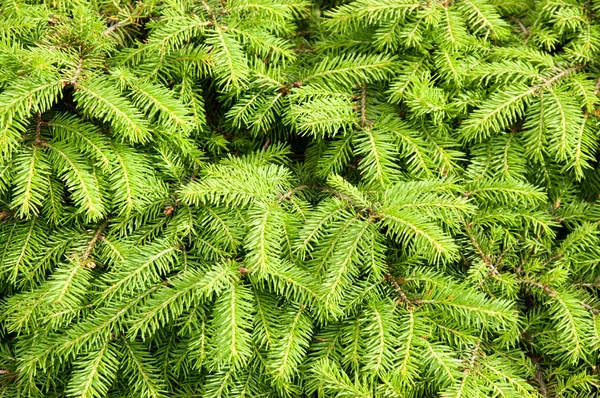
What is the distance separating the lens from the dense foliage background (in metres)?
1.16

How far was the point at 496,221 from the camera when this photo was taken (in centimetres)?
130

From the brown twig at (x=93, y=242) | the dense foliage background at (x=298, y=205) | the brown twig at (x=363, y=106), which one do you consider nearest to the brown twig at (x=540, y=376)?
the dense foliage background at (x=298, y=205)

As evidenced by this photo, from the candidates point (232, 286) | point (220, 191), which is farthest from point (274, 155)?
point (232, 286)

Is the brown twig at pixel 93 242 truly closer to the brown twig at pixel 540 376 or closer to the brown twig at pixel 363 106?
the brown twig at pixel 363 106

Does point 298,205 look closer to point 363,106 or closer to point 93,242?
point 363,106

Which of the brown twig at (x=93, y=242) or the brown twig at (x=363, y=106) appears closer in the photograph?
the brown twig at (x=93, y=242)

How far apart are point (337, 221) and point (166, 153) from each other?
426mm

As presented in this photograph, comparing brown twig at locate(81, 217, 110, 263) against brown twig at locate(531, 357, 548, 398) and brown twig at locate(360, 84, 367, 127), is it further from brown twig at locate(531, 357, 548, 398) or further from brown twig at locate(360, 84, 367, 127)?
brown twig at locate(531, 357, 548, 398)

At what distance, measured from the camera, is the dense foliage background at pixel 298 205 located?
3.81 ft

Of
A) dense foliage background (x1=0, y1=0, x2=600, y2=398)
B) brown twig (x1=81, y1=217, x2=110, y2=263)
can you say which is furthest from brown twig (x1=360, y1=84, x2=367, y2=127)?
brown twig (x1=81, y1=217, x2=110, y2=263)

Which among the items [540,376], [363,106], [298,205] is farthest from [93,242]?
[540,376]

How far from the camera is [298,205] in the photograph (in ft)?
4.30

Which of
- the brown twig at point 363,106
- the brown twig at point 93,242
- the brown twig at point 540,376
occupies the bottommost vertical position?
the brown twig at point 540,376

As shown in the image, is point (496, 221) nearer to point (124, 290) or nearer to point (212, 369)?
point (212, 369)
